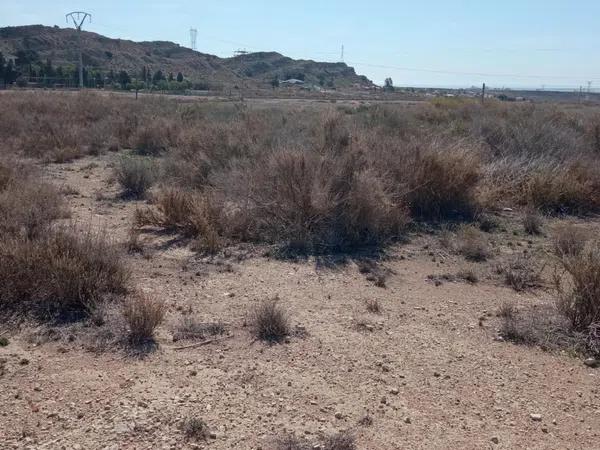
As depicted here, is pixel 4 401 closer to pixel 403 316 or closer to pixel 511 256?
pixel 403 316

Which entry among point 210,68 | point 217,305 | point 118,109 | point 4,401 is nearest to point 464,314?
point 217,305

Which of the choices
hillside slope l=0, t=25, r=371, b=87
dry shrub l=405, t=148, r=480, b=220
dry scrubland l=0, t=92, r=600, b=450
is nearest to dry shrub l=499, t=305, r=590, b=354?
dry scrubland l=0, t=92, r=600, b=450

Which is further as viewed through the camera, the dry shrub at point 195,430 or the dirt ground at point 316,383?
the dirt ground at point 316,383

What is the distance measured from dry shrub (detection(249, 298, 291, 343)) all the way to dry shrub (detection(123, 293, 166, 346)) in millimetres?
1091

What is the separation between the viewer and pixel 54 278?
25.1ft

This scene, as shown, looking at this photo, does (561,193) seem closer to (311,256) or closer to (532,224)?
(532,224)

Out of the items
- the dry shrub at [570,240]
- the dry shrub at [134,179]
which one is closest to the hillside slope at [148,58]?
the dry shrub at [134,179]

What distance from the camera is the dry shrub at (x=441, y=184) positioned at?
13750 mm

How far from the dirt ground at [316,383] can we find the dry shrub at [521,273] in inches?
19.1

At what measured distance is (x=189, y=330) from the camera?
7.33 meters

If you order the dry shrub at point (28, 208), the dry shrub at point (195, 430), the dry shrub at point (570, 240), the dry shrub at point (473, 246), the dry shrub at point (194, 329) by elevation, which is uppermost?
the dry shrub at point (28, 208)

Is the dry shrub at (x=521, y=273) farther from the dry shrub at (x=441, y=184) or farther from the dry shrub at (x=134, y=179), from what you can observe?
the dry shrub at (x=134, y=179)

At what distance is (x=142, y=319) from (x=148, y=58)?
420ft

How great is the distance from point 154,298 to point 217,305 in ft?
2.76
